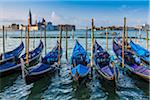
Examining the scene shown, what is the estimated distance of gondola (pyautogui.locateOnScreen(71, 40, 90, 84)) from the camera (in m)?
10.7

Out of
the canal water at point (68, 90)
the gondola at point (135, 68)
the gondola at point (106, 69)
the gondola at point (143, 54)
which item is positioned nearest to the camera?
the canal water at point (68, 90)

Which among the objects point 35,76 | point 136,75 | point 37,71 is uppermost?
point 37,71

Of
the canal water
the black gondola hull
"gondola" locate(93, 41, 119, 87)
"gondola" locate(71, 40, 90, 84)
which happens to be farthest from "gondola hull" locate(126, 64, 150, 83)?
the black gondola hull

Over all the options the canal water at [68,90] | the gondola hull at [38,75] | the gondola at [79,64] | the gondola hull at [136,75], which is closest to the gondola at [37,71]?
the gondola hull at [38,75]

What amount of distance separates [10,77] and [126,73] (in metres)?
5.93

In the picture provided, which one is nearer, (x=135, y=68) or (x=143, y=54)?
(x=135, y=68)

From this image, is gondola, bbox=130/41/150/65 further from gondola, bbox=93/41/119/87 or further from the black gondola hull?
the black gondola hull

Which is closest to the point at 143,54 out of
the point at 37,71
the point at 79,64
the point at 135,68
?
the point at 135,68

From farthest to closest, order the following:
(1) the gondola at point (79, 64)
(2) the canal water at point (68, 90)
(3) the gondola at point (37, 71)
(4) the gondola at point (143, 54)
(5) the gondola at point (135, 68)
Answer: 1. (4) the gondola at point (143, 54)
2. (5) the gondola at point (135, 68)
3. (1) the gondola at point (79, 64)
4. (3) the gondola at point (37, 71)
5. (2) the canal water at point (68, 90)

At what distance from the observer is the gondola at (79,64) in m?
10.7

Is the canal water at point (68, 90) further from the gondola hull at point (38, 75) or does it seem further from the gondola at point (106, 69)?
the gondola at point (106, 69)

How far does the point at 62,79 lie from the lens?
13.1m

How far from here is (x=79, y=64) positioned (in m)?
12.4

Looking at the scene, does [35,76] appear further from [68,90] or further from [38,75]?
[68,90]
